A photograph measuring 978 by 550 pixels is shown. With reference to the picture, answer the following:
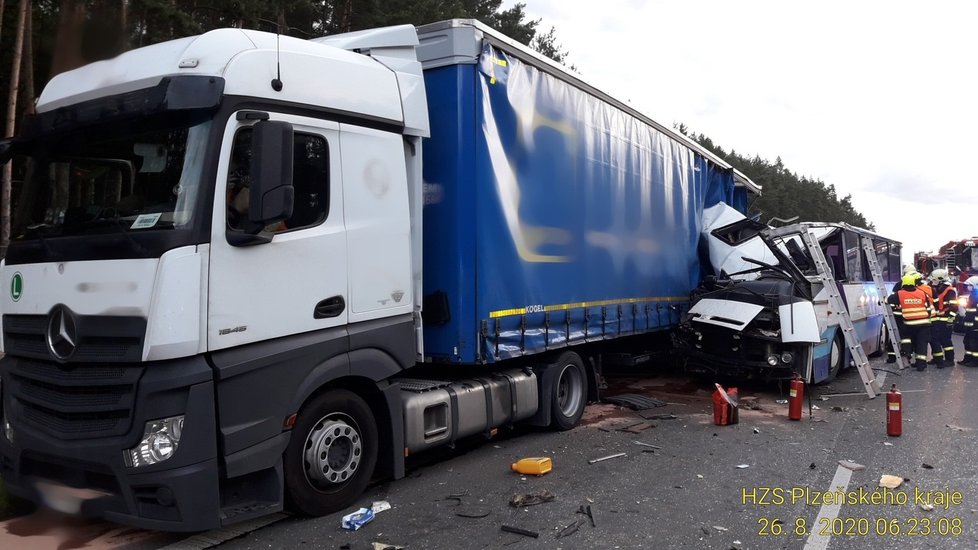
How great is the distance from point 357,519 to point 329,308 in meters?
1.34

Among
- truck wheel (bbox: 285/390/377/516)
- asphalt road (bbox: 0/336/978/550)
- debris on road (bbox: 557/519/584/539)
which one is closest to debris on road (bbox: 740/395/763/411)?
asphalt road (bbox: 0/336/978/550)

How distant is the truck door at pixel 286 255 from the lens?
3.66 m

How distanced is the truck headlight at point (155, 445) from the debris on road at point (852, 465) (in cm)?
501

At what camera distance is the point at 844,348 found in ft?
33.4

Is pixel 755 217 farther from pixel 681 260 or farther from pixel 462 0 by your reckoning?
pixel 462 0

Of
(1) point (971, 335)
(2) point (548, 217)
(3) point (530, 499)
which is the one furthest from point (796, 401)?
(1) point (971, 335)

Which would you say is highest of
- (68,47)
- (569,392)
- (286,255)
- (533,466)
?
(68,47)

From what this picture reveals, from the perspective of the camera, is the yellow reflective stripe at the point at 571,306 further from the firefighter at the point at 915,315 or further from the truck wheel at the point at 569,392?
the firefighter at the point at 915,315

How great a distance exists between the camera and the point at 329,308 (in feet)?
14.0

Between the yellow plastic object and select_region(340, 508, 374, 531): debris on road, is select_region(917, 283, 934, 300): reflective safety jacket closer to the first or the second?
the yellow plastic object

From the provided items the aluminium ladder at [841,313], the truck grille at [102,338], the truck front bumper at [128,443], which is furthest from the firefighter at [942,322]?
the truck grille at [102,338]

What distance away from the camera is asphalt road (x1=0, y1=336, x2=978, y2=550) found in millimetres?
4012

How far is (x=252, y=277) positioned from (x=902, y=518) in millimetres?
4352

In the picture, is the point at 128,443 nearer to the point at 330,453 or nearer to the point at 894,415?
the point at 330,453
